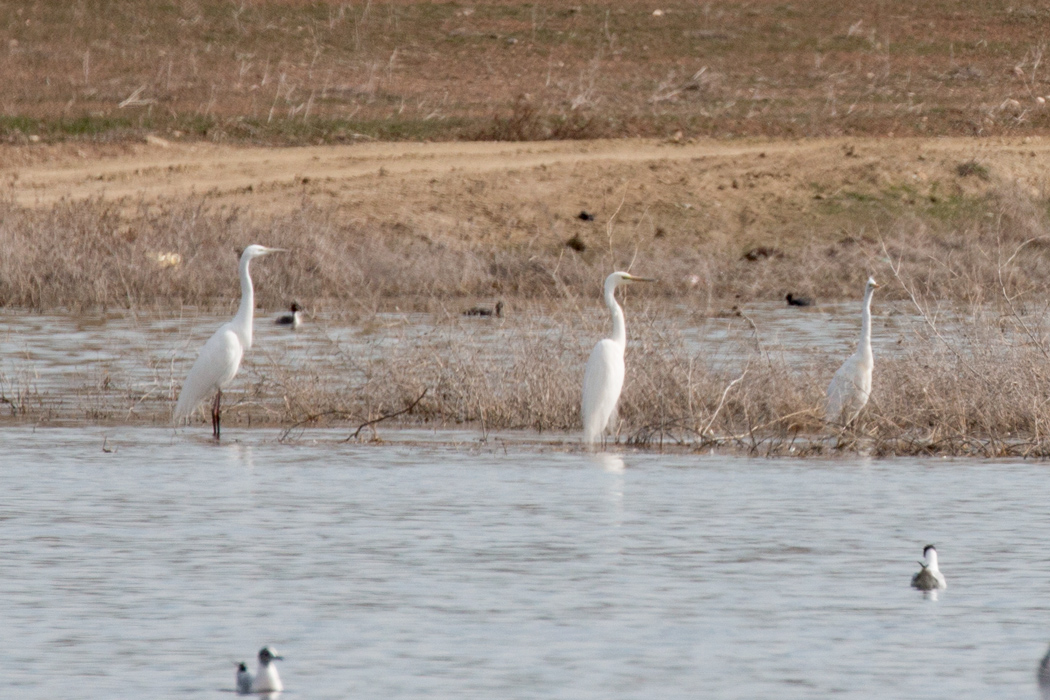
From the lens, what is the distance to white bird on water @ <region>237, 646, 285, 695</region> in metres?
6.99

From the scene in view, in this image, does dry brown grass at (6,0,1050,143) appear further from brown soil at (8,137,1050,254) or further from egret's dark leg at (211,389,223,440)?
egret's dark leg at (211,389,223,440)

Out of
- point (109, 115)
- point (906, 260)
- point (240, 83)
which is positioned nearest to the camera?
point (906, 260)

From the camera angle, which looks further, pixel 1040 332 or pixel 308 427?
pixel 308 427

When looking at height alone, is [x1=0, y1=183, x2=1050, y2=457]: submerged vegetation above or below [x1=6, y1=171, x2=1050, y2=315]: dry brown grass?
below

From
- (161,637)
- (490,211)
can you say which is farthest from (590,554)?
(490,211)

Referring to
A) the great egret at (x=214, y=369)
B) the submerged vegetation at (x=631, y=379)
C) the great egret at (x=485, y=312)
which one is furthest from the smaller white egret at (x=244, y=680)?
the great egret at (x=485, y=312)

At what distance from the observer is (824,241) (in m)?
27.1

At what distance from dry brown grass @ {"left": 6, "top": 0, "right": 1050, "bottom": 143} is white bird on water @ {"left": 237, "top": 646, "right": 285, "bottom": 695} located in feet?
92.6

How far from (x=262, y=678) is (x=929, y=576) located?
3170 millimetres

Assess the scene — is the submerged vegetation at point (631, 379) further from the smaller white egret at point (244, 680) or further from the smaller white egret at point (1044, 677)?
the smaller white egret at point (244, 680)

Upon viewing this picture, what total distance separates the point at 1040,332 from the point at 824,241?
533 inches

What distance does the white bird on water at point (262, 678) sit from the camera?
275 inches

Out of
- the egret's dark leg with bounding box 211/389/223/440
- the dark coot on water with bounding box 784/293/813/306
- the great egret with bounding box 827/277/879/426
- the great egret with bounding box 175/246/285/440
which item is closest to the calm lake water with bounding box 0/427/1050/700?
the great egret with bounding box 827/277/879/426

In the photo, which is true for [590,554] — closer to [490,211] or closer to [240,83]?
[490,211]
